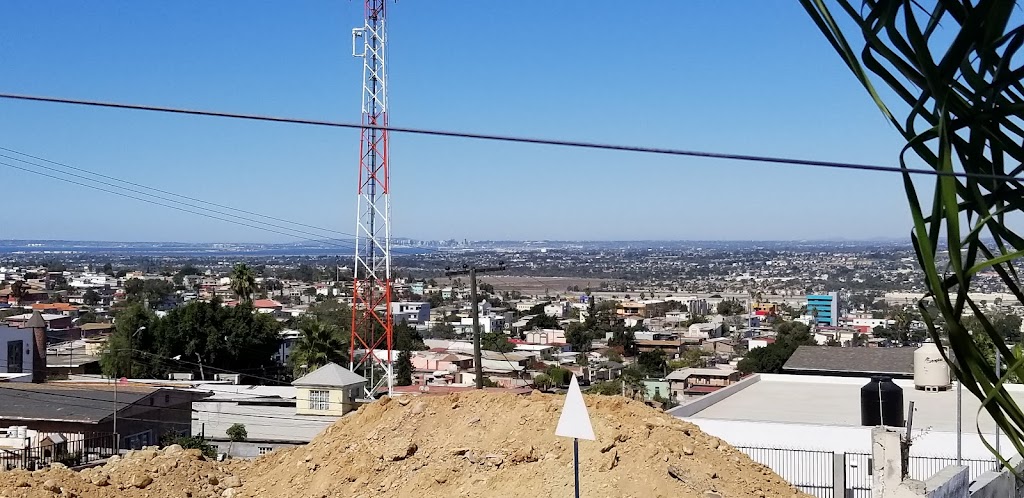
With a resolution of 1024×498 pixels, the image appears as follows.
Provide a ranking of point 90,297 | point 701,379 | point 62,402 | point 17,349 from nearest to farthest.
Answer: point 62,402 < point 17,349 < point 701,379 < point 90,297

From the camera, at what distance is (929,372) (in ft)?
77.9

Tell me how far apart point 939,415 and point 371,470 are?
12688 millimetres

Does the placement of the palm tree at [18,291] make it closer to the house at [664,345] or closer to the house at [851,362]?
the house at [664,345]

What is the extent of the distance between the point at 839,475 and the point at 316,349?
28.0 metres

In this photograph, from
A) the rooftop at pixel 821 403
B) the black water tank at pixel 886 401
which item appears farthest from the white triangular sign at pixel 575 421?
the rooftop at pixel 821 403

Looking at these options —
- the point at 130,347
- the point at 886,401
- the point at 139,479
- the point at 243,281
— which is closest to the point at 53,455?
the point at 139,479

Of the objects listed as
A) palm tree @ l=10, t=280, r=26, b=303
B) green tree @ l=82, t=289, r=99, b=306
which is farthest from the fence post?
green tree @ l=82, t=289, r=99, b=306

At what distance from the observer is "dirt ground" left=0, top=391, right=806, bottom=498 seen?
38.3 feet

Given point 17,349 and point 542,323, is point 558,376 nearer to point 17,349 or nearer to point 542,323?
point 17,349

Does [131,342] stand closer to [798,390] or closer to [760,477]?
[798,390]

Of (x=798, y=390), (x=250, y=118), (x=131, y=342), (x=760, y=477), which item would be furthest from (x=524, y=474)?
(x=131, y=342)

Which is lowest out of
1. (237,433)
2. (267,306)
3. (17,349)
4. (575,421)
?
(267,306)

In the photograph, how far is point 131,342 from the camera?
4656 centimetres

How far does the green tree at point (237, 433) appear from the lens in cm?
2512
